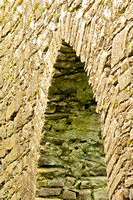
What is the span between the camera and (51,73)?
2.91m

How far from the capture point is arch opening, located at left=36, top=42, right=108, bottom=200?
315 cm

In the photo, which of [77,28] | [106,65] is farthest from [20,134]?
[106,65]

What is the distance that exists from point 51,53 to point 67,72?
248 mm

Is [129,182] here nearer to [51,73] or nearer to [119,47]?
[119,47]

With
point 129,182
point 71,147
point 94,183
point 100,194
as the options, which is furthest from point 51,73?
point 129,182

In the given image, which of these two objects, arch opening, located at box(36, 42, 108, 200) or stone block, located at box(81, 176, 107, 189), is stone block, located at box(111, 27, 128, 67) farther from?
stone block, located at box(81, 176, 107, 189)

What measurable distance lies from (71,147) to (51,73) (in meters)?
0.91

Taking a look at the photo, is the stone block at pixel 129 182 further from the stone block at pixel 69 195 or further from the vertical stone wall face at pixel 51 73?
the stone block at pixel 69 195

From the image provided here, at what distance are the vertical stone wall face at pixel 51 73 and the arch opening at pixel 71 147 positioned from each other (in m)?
0.10

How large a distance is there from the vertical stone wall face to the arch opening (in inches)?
4.1

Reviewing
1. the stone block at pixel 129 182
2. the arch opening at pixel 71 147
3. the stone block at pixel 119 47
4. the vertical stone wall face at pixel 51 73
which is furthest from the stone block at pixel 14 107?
the stone block at pixel 129 182

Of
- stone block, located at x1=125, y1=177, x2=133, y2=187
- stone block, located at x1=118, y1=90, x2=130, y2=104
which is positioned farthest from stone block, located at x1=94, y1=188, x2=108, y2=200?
stone block, located at x1=118, y1=90, x2=130, y2=104

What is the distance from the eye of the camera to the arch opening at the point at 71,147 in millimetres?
3146

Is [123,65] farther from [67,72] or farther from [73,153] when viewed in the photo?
[73,153]
